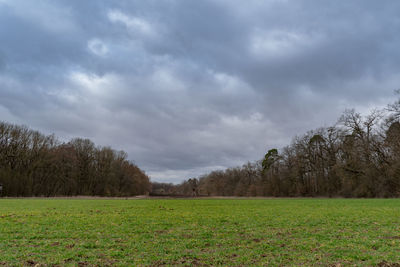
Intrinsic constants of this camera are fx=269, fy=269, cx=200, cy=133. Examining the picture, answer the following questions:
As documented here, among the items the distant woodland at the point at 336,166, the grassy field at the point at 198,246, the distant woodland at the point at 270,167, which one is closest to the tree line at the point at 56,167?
the distant woodland at the point at 270,167

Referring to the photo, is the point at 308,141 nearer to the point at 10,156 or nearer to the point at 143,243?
the point at 143,243

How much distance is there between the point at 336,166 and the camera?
197 feet

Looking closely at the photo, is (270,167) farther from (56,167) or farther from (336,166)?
(56,167)

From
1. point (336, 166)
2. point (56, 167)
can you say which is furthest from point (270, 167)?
point (56, 167)

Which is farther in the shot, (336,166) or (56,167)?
(56,167)

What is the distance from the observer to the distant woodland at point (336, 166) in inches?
2172

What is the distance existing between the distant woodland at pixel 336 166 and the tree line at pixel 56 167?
46.0 metres

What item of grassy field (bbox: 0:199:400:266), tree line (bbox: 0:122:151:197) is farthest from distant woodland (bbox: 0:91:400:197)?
grassy field (bbox: 0:199:400:266)

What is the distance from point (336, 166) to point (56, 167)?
→ 77103 millimetres

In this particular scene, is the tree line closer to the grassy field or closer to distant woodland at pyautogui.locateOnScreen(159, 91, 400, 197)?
distant woodland at pyautogui.locateOnScreen(159, 91, 400, 197)

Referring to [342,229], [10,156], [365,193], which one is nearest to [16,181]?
[10,156]

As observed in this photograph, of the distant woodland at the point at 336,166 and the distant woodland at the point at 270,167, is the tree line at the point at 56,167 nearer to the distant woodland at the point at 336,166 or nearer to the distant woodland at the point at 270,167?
the distant woodland at the point at 270,167

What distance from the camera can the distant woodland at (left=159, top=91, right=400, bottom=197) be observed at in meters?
55.2

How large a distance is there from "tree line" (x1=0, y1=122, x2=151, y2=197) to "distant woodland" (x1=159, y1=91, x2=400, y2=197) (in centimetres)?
4600
